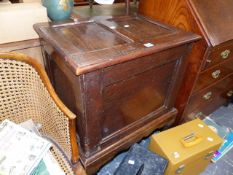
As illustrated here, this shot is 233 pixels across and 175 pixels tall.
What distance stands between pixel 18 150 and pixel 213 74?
1.14 m

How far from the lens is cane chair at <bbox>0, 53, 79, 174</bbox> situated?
2.59ft

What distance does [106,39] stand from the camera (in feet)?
2.74

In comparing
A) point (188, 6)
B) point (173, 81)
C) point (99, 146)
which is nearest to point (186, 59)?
point (173, 81)

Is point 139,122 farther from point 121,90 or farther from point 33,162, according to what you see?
point 33,162

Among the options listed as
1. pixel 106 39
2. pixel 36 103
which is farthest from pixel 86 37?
pixel 36 103

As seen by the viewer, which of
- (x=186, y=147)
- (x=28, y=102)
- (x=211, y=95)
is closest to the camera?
(x=28, y=102)

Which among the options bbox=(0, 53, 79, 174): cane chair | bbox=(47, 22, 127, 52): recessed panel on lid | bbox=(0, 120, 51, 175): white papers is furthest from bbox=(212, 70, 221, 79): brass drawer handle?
bbox=(0, 120, 51, 175): white papers

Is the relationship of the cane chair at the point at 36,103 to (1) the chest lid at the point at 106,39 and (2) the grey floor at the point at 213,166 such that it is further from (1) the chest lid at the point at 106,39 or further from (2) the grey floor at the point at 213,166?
(2) the grey floor at the point at 213,166

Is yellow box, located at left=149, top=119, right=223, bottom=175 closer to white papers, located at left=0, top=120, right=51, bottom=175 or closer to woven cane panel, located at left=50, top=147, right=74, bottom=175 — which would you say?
woven cane panel, located at left=50, top=147, right=74, bottom=175

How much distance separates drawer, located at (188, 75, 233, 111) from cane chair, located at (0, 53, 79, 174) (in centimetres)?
80

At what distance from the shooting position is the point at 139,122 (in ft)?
3.64

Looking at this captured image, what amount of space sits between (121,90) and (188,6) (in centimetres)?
56

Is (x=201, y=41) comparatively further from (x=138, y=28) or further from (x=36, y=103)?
(x=36, y=103)

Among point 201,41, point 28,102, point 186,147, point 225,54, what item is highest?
point 201,41
